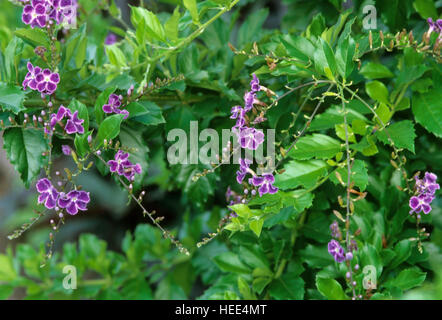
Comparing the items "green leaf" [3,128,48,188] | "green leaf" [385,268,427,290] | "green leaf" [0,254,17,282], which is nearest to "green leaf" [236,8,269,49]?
"green leaf" [3,128,48,188]

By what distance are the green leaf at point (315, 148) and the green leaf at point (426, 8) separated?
1.30 ft

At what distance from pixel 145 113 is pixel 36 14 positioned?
28 cm

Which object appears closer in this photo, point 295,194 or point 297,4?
point 295,194

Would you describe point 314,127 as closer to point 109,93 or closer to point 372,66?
point 372,66

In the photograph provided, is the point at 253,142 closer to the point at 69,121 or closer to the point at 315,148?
the point at 315,148

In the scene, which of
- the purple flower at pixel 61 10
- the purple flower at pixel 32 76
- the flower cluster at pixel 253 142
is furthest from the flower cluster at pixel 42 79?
the flower cluster at pixel 253 142

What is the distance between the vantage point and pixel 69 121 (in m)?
1.01

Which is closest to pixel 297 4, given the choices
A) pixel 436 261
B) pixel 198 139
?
pixel 198 139

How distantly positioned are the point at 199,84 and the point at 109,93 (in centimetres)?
25

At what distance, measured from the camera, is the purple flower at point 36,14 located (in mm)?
977

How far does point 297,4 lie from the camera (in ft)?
4.71

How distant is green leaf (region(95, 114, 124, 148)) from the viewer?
97 cm

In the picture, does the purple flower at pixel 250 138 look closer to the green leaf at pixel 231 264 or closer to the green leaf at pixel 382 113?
the green leaf at pixel 382 113

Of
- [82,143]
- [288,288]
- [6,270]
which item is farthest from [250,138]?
[6,270]
